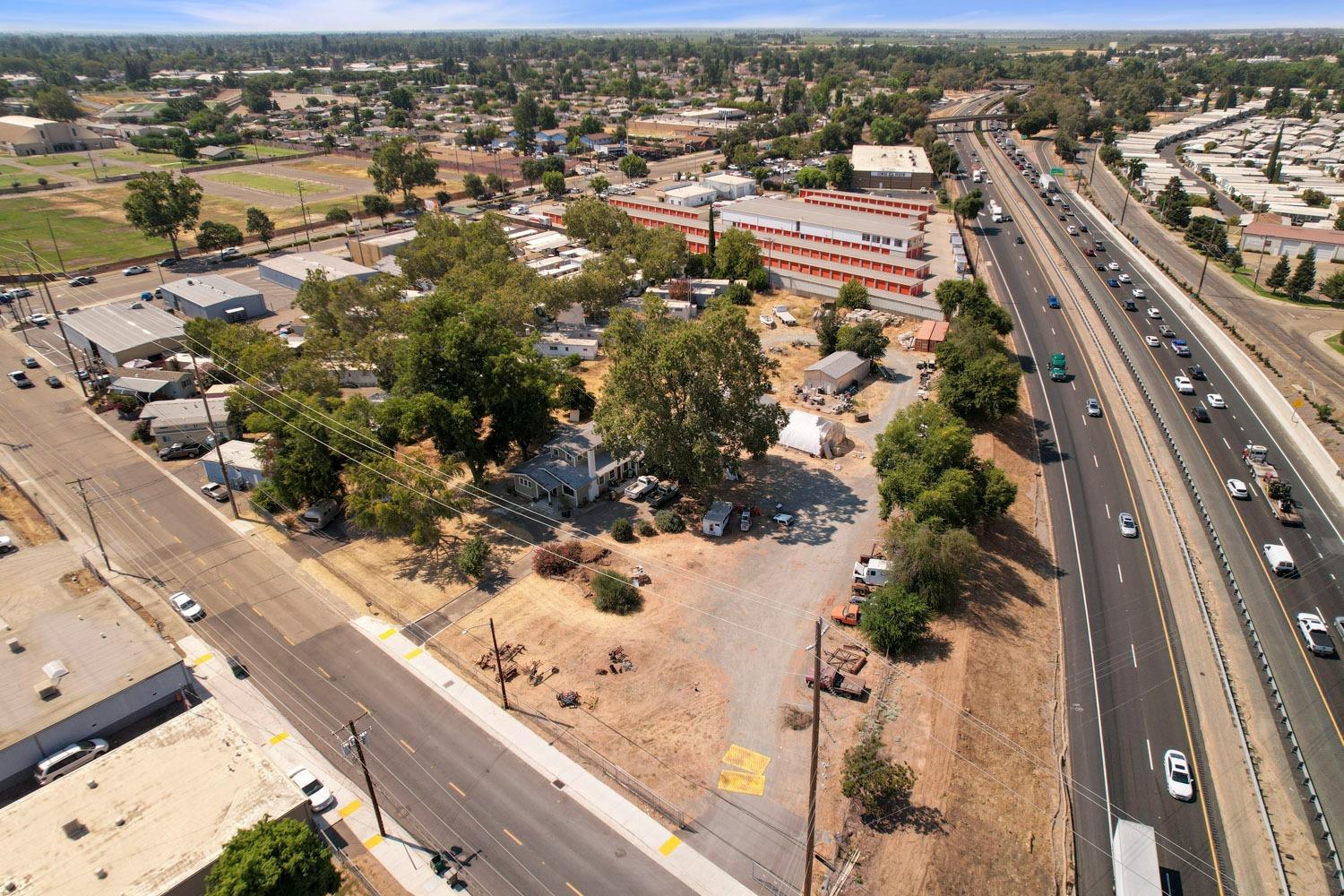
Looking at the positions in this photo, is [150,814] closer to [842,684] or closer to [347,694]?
[347,694]

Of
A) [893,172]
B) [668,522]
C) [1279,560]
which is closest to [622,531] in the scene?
[668,522]

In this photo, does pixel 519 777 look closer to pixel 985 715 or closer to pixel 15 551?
pixel 985 715

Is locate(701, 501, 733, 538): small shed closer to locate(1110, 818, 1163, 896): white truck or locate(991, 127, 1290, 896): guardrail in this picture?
locate(1110, 818, 1163, 896): white truck

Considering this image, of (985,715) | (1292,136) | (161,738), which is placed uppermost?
(1292,136)

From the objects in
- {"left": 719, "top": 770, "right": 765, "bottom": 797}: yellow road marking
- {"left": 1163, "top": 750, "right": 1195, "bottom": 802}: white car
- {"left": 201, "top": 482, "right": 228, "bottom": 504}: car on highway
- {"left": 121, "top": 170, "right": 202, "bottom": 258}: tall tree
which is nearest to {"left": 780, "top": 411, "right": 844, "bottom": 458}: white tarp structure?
{"left": 1163, "top": 750, "right": 1195, "bottom": 802}: white car

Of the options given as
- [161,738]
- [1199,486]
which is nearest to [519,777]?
[161,738]

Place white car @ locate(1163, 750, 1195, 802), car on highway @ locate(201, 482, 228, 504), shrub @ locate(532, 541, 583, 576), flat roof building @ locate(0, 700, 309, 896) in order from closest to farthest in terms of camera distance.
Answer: flat roof building @ locate(0, 700, 309, 896)
white car @ locate(1163, 750, 1195, 802)
shrub @ locate(532, 541, 583, 576)
car on highway @ locate(201, 482, 228, 504)

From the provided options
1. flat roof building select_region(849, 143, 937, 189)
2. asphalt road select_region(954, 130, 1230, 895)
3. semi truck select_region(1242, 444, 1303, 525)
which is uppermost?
flat roof building select_region(849, 143, 937, 189)
